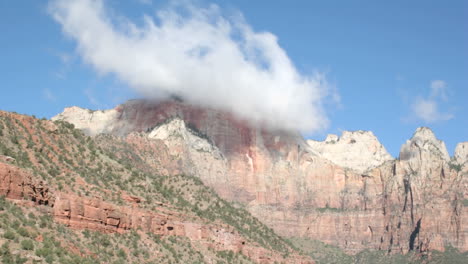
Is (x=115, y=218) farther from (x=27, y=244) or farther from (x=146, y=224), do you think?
(x=27, y=244)

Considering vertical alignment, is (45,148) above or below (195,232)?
above

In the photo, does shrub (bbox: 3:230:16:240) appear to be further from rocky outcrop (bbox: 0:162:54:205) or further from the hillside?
rocky outcrop (bbox: 0:162:54:205)

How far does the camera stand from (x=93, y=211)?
7575cm

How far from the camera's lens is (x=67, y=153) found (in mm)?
88562

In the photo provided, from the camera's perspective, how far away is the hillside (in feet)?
201

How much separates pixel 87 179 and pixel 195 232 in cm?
2258

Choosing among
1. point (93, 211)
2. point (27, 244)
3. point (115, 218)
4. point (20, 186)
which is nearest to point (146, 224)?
point (115, 218)

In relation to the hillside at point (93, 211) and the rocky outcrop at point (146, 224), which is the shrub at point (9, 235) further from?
the rocky outcrop at point (146, 224)

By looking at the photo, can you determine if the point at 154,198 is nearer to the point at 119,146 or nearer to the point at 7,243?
the point at 7,243

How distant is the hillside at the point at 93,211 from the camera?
61.4 m

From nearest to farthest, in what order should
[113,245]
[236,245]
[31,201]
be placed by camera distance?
1. [31,201]
2. [113,245]
3. [236,245]

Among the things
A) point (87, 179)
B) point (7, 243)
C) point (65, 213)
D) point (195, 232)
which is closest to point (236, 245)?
point (195, 232)

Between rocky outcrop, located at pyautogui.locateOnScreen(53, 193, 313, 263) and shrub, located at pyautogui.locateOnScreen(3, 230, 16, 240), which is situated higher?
rocky outcrop, located at pyautogui.locateOnScreen(53, 193, 313, 263)

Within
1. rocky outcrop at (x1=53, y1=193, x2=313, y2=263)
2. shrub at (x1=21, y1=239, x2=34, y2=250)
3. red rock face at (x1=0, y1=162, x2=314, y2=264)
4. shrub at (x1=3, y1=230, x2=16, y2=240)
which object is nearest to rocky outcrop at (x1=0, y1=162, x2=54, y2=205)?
red rock face at (x1=0, y1=162, x2=314, y2=264)
